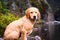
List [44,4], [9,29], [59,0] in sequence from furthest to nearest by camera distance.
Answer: [59,0] < [44,4] < [9,29]

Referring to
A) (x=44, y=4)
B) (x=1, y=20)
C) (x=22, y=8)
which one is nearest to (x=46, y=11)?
(x=44, y=4)

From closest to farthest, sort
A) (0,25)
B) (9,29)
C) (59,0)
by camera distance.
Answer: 1. (9,29)
2. (0,25)
3. (59,0)

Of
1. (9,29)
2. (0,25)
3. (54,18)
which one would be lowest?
(54,18)

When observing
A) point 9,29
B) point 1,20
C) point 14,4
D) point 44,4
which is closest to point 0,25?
point 1,20

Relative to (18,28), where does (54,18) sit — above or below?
below

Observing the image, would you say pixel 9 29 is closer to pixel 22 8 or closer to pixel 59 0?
pixel 22 8

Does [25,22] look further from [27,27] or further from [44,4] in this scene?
[44,4]

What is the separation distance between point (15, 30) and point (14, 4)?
25.4 meters

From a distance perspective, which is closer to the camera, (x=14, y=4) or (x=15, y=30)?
(x=15, y=30)

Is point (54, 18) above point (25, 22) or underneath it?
underneath

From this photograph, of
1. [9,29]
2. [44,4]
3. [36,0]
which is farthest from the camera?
[44,4]

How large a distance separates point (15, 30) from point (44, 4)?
39.0 metres

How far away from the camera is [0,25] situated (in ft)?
51.1

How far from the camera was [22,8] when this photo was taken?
1329 inches
